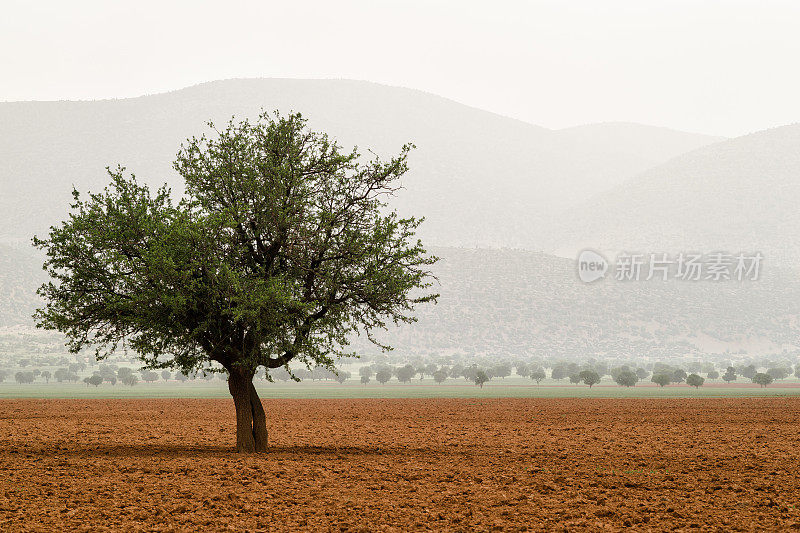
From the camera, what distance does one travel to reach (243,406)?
3014cm

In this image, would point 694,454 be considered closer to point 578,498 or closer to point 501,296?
point 578,498

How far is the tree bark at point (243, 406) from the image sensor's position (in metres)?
29.9

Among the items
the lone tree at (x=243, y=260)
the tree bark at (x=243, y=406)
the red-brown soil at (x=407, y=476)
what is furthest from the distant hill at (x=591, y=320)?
the lone tree at (x=243, y=260)

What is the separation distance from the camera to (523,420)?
167 feet

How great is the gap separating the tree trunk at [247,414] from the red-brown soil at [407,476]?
1014 mm

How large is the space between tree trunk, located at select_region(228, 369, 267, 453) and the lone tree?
1.9 inches

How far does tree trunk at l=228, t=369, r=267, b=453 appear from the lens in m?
30.0

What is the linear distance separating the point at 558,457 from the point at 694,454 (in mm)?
4946

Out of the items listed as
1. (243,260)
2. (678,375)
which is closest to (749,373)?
(678,375)

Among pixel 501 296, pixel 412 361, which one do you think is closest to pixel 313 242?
pixel 412 361

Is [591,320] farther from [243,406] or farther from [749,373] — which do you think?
[243,406]

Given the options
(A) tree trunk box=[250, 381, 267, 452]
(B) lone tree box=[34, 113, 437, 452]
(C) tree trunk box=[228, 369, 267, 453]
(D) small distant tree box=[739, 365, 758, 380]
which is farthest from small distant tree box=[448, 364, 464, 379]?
(B) lone tree box=[34, 113, 437, 452]

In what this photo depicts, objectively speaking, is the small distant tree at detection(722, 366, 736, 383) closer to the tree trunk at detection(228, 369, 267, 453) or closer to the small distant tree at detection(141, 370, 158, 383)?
the small distant tree at detection(141, 370, 158, 383)

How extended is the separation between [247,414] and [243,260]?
527cm
